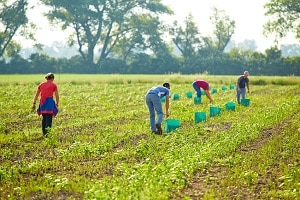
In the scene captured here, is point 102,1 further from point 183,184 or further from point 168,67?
point 183,184

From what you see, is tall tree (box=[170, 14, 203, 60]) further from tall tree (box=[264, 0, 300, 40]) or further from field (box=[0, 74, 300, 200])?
field (box=[0, 74, 300, 200])

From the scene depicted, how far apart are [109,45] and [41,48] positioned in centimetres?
1200

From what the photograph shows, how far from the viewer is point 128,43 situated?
76.7 metres

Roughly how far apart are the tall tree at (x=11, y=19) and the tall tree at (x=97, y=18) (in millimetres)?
3928

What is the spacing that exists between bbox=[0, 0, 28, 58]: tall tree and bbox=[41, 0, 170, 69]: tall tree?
3928 millimetres

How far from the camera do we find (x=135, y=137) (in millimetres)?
12578

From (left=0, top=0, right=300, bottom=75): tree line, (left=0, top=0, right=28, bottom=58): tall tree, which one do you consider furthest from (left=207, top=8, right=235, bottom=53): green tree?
(left=0, top=0, right=28, bottom=58): tall tree

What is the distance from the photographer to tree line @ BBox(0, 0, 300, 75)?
7150 centimetres

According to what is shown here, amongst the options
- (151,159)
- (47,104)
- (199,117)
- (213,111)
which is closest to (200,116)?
(199,117)

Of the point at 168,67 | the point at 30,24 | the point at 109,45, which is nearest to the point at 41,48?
the point at 30,24

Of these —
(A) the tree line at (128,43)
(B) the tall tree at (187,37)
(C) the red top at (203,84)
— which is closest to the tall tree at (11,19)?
(A) the tree line at (128,43)

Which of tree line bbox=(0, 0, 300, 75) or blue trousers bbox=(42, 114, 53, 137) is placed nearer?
blue trousers bbox=(42, 114, 53, 137)

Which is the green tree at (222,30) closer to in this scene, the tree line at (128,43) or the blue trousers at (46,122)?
the tree line at (128,43)

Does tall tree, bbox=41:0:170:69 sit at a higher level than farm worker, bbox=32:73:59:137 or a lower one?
higher
